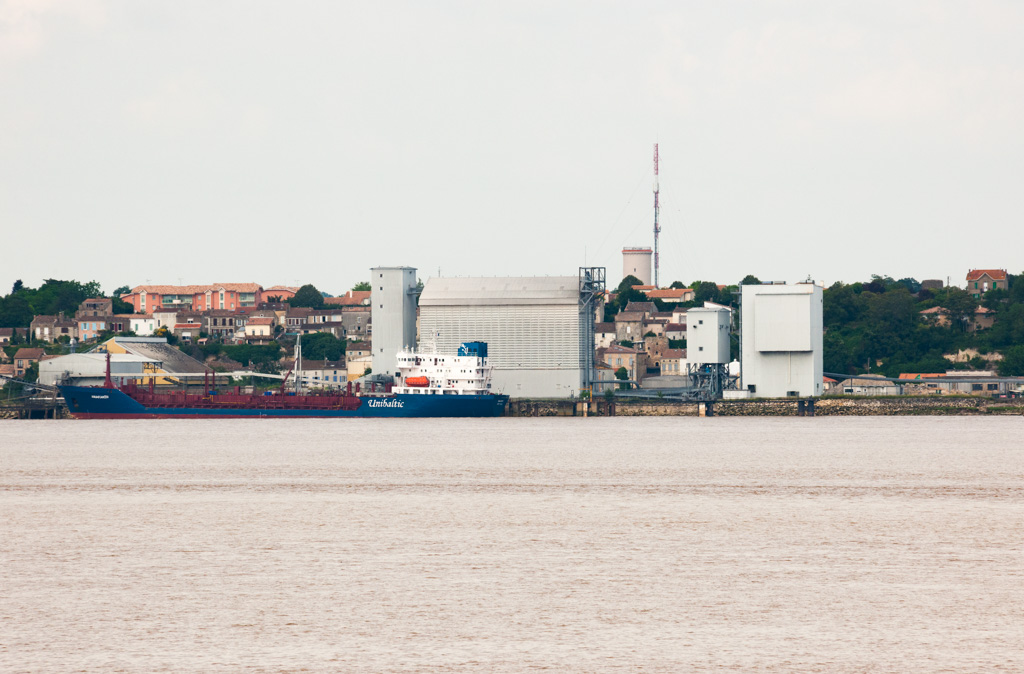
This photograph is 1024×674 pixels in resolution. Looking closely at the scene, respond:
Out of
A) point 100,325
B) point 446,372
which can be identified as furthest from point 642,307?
point 446,372

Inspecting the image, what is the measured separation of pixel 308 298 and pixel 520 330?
76.1 m

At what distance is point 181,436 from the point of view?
64500mm

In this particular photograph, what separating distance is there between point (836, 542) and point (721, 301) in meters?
117

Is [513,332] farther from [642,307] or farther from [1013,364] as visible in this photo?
[642,307]

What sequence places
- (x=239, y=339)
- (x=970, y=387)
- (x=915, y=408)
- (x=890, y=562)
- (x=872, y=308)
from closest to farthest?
(x=890, y=562)
(x=915, y=408)
(x=970, y=387)
(x=872, y=308)
(x=239, y=339)

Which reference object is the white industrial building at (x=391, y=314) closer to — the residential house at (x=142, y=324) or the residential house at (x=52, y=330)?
the residential house at (x=52, y=330)

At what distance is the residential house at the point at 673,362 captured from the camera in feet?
399

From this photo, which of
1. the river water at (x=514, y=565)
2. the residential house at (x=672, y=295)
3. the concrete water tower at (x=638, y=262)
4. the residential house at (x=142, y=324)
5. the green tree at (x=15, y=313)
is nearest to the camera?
the river water at (x=514, y=565)

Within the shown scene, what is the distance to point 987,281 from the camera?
14788 centimetres

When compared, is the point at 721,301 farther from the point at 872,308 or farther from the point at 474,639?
the point at 474,639

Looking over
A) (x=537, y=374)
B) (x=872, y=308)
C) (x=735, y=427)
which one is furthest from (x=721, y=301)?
(x=735, y=427)

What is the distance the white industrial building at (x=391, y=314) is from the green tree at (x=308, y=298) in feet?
228

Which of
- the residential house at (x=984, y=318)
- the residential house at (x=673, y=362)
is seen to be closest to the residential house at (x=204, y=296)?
the residential house at (x=673, y=362)

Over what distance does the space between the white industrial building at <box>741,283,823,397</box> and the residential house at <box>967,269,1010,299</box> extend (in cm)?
7279
